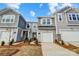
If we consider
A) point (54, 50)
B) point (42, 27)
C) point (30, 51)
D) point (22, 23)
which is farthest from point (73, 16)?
point (30, 51)

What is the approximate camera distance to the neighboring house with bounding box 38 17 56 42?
6.75 meters

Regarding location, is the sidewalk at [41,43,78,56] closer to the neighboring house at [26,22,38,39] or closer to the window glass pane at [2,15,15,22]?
the neighboring house at [26,22,38,39]

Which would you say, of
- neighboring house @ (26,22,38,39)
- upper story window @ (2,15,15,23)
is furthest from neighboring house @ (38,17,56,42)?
upper story window @ (2,15,15,23)

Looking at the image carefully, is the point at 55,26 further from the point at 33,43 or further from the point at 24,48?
the point at 24,48

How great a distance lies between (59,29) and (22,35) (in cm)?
194

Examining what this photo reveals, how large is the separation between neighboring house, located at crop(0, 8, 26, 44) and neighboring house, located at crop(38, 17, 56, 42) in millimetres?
874

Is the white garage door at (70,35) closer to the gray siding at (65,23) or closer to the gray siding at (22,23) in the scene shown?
the gray siding at (65,23)

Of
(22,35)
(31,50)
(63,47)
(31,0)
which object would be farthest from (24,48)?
(31,0)

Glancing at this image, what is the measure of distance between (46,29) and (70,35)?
1.27 meters

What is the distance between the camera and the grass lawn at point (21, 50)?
18.7 ft

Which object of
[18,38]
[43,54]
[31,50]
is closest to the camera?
[43,54]

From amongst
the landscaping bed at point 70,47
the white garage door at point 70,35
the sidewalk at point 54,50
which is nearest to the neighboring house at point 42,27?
the white garage door at point 70,35

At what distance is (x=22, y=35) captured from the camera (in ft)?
21.9

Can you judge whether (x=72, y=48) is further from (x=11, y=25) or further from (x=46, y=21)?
(x=11, y=25)
